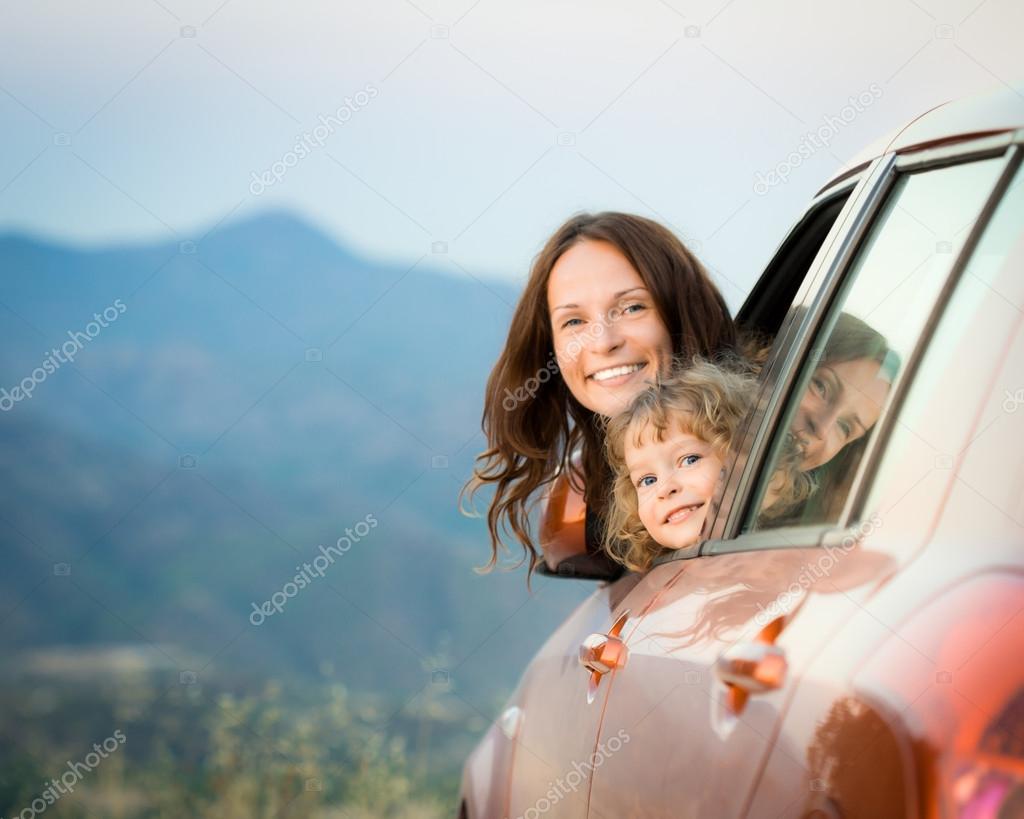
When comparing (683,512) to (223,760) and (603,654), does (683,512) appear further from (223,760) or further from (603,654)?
(223,760)

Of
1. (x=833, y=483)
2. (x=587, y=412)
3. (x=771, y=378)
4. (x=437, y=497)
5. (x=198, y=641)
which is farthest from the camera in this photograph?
(x=437, y=497)

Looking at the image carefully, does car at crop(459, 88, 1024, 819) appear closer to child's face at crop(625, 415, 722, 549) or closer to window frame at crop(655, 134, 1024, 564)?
window frame at crop(655, 134, 1024, 564)

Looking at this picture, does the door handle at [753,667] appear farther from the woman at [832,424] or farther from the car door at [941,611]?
the woman at [832,424]

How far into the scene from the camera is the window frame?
67.0 inches

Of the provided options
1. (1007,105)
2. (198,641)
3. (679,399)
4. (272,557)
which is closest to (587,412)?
(679,399)

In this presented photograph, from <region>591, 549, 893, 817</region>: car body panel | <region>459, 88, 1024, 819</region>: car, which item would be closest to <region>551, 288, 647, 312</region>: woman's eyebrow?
<region>459, 88, 1024, 819</region>: car

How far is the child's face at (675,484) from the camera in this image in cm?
288

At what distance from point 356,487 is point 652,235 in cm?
2375

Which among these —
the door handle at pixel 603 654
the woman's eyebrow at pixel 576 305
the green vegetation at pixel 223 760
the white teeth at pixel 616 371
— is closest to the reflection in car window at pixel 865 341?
the door handle at pixel 603 654

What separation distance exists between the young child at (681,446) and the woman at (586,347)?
376 millimetres

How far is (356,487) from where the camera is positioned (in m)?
27.1

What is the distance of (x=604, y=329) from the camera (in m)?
3.57

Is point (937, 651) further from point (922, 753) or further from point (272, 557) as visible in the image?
point (272, 557)

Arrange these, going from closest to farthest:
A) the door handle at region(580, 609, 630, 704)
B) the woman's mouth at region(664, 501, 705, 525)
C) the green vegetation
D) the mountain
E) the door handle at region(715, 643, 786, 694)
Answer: the door handle at region(715, 643, 786, 694) → the door handle at region(580, 609, 630, 704) → the woman's mouth at region(664, 501, 705, 525) → the green vegetation → the mountain
